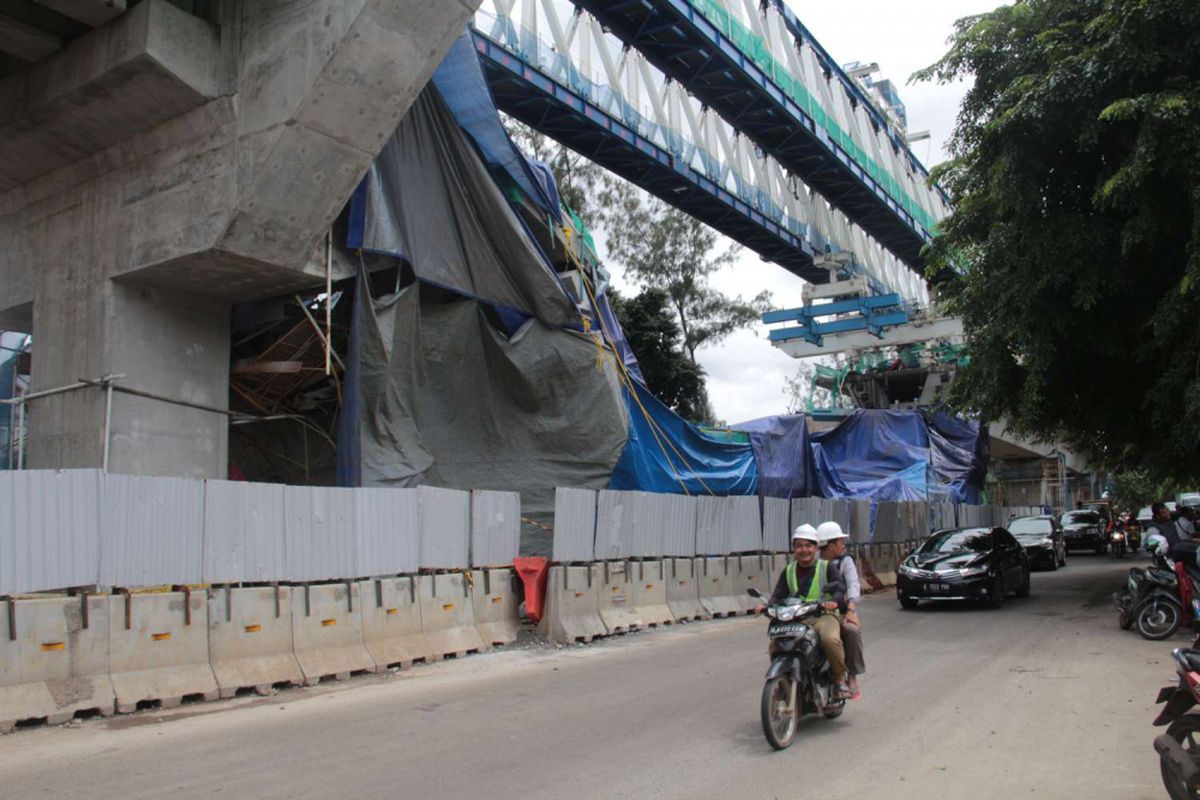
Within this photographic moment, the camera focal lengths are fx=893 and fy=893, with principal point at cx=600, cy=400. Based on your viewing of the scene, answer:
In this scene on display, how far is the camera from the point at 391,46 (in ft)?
34.8

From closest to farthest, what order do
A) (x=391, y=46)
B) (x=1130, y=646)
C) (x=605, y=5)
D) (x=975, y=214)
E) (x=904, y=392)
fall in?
(x=391, y=46) → (x=1130, y=646) → (x=975, y=214) → (x=605, y=5) → (x=904, y=392)

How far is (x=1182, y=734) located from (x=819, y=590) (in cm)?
260

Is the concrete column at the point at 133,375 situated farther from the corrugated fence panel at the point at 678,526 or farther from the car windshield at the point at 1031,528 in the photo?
the car windshield at the point at 1031,528

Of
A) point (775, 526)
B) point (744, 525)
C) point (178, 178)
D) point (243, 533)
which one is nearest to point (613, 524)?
point (744, 525)

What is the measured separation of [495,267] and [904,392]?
4435 centimetres

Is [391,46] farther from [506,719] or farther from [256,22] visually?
[506,719]

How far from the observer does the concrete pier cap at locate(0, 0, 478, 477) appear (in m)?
10.6

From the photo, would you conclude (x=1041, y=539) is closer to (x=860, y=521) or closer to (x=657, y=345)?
(x=860, y=521)

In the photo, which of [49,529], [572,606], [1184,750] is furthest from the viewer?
[572,606]

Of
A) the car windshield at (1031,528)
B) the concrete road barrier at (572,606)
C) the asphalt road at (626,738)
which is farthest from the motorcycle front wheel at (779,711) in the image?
the car windshield at (1031,528)

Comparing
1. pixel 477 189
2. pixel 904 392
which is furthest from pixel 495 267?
pixel 904 392

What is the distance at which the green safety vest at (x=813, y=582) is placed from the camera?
22.9 ft

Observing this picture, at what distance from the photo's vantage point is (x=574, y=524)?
12766 mm

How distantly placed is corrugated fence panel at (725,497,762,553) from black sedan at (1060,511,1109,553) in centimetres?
2398
